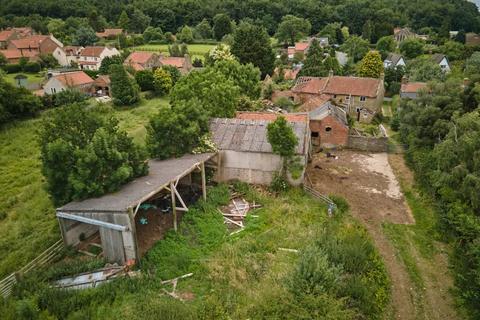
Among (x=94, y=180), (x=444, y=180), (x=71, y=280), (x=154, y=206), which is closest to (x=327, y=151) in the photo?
(x=444, y=180)

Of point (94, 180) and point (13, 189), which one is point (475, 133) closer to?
point (94, 180)

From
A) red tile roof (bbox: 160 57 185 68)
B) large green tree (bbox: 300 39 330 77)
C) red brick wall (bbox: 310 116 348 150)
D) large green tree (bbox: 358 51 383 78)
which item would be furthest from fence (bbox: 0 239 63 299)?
large green tree (bbox: 358 51 383 78)

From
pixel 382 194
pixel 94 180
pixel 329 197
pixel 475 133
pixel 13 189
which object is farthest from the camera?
pixel 13 189

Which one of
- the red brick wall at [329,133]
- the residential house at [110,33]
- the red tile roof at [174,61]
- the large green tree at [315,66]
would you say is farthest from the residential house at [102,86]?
the residential house at [110,33]

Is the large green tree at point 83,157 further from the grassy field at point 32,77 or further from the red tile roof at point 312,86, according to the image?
the grassy field at point 32,77

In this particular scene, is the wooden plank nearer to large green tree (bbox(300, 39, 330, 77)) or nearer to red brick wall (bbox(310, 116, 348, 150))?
red brick wall (bbox(310, 116, 348, 150))

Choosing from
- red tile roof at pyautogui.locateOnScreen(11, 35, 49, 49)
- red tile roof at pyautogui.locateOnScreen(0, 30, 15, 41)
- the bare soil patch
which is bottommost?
the bare soil patch
